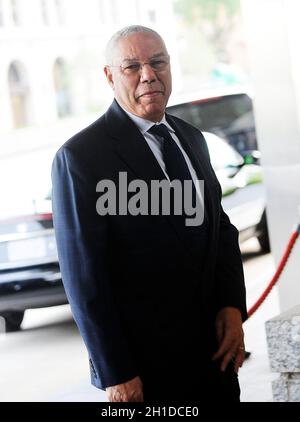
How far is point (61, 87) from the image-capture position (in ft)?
16.4

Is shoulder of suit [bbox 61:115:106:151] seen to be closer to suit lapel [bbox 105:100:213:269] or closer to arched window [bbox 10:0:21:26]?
suit lapel [bbox 105:100:213:269]

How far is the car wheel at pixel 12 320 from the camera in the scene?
4238mm

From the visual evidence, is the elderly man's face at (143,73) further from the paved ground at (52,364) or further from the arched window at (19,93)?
the arched window at (19,93)

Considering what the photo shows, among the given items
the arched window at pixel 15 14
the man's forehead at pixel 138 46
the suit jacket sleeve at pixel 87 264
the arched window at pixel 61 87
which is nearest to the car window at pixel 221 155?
the arched window at pixel 61 87

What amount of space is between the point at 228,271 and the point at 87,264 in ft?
1.24

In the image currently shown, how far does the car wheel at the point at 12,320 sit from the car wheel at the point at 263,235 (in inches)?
58.4

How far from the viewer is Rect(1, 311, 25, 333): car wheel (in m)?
4.24

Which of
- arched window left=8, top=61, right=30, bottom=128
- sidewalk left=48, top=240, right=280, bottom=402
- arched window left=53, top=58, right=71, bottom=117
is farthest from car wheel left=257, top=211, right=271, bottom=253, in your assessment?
arched window left=8, top=61, right=30, bottom=128

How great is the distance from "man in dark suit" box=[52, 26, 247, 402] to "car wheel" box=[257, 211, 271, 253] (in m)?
2.91

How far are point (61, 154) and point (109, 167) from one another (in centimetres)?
12

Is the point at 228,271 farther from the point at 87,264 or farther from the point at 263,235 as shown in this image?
the point at 263,235

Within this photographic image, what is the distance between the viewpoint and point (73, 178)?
6.47 ft

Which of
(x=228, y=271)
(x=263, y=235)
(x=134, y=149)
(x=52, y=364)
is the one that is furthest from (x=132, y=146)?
(x=263, y=235)
